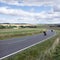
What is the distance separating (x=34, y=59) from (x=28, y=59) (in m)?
0.59

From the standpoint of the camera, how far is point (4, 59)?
17531 millimetres

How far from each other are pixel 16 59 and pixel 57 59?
9.98ft

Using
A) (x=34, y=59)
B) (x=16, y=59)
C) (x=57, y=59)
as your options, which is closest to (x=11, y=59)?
(x=16, y=59)

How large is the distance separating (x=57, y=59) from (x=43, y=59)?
7.10 ft

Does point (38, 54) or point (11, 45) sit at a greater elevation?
point (38, 54)

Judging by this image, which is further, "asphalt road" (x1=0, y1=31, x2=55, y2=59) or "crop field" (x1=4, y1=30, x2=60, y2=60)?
"asphalt road" (x1=0, y1=31, x2=55, y2=59)

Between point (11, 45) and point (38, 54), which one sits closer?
point (38, 54)

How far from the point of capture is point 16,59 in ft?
58.9

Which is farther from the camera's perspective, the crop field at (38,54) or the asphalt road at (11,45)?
the asphalt road at (11,45)

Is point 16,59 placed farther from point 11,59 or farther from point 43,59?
point 43,59

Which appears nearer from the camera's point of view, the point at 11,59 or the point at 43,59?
the point at 43,59

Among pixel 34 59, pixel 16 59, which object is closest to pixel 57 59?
pixel 34 59

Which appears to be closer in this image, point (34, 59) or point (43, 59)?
point (43, 59)

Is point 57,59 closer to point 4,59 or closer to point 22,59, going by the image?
point 22,59
